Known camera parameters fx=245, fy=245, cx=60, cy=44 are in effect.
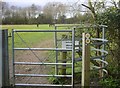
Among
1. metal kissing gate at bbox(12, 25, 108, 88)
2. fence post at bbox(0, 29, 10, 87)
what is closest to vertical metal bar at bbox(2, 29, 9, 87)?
fence post at bbox(0, 29, 10, 87)

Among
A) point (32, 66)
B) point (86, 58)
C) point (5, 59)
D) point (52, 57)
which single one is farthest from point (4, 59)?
point (86, 58)

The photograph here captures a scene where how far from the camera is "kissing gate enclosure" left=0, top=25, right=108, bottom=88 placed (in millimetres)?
2900

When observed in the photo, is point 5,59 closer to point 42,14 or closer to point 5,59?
point 5,59

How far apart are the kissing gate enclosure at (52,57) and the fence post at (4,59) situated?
0.11 meters

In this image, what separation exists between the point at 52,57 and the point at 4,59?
2.13ft

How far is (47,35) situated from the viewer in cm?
297

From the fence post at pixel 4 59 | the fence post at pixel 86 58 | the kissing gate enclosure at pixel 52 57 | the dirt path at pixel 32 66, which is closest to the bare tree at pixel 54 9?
the kissing gate enclosure at pixel 52 57

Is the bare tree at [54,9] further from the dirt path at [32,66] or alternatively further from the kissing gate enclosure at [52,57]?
the dirt path at [32,66]

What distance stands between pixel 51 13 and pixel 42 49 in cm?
45

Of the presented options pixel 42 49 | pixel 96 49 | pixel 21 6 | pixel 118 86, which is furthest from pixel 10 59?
pixel 118 86

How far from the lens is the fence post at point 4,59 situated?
2719 mm

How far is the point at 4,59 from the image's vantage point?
109 inches

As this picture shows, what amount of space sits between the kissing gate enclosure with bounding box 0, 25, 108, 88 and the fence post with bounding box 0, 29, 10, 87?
11 cm

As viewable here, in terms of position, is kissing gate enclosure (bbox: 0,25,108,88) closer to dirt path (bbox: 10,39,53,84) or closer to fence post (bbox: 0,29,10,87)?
dirt path (bbox: 10,39,53,84)
